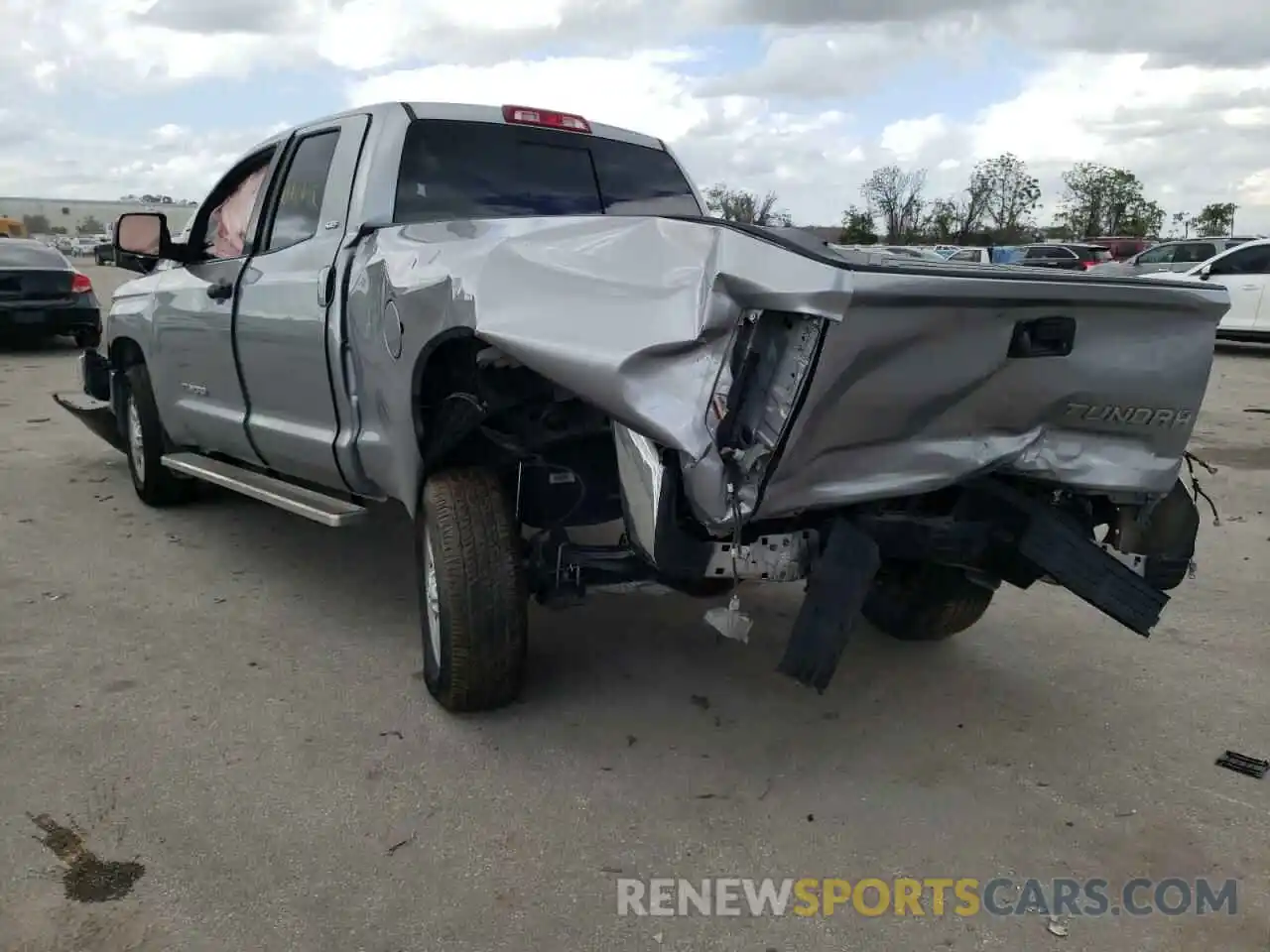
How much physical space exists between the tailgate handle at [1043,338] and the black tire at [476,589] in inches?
64.9

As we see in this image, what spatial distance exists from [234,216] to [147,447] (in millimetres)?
1660

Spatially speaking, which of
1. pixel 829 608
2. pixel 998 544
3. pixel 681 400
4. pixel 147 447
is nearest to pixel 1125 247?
pixel 147 447

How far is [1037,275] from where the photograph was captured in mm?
2885

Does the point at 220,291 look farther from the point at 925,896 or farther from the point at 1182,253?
the point at 1182,253

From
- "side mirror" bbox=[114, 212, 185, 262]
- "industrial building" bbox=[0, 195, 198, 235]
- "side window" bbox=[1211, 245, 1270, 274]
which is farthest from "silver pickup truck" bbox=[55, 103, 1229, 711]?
"industrial building" bbox=[0, 195, 198, 235]

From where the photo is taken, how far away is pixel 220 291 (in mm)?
5027

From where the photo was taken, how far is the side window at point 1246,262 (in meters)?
15.5

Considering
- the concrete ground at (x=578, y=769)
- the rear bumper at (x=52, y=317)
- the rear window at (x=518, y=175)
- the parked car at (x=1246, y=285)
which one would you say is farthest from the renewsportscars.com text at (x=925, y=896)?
the parked car at (x=1246, y=285)

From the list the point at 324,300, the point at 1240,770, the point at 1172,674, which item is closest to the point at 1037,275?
the point at 1240,770

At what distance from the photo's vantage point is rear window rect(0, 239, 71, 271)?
14.0 m

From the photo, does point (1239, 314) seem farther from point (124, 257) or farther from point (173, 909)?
point (173, 909)

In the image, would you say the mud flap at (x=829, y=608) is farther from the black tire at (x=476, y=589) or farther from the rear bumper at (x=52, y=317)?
the rear bumper at (x=52, y=317)

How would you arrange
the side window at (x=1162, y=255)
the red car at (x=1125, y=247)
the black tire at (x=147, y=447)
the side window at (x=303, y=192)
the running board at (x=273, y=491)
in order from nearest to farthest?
the running board at (x=273, y=491) → the side window at (x=303, y=192) → the black tire at (x=147, y=447) → the side window at (x=1162, y=255) → the red car at (x=1125, y=247)

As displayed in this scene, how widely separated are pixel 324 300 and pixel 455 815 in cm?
205
